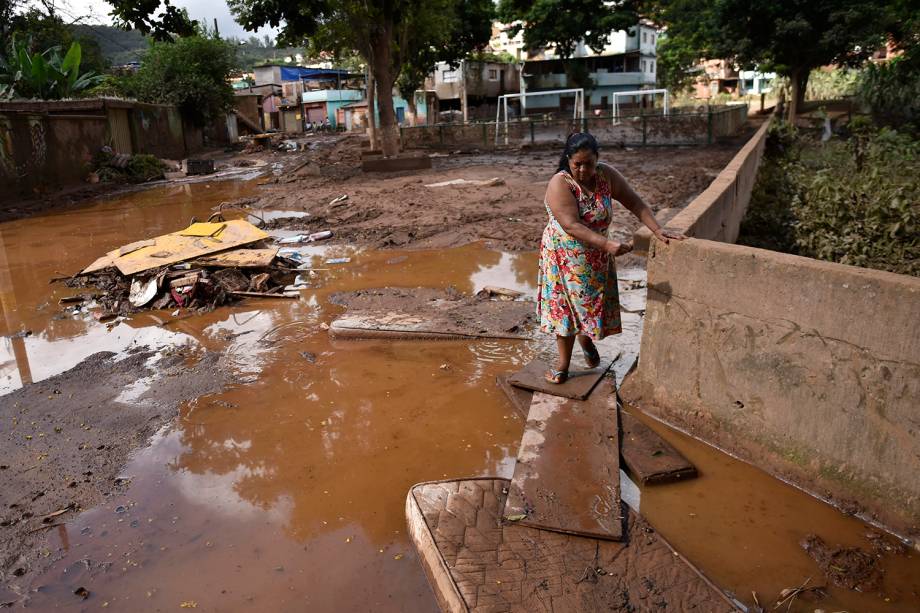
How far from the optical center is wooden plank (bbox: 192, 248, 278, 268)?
6.95 metres

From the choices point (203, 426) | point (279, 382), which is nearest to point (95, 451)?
point (203, 426)

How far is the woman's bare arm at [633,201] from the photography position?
11.4 feet

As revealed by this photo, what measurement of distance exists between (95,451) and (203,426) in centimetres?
60

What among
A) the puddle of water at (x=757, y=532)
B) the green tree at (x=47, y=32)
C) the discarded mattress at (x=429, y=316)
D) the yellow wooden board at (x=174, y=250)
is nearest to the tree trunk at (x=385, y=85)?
the green tree at (x=47, y=32)

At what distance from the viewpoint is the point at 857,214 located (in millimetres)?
5172

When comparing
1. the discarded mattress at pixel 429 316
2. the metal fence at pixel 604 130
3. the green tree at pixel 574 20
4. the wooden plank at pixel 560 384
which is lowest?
the wooden plank at pixel 560 384

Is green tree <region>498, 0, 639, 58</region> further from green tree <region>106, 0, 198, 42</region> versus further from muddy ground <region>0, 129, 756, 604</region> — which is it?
green tree <region>106, 0, 198, 42</region>

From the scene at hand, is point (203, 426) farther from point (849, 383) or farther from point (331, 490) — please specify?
point (849, 383)

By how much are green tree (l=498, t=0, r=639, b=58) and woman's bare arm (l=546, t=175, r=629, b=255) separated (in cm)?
3440

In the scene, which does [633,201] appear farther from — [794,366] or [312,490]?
[312,490]

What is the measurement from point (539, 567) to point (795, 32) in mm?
23152

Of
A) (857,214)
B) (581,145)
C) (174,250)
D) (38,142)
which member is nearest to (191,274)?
(174,250)

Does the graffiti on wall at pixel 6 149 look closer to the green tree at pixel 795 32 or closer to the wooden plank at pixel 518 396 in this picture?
the wooden plank at pixel 518 396

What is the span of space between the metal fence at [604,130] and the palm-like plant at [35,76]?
11797mm
